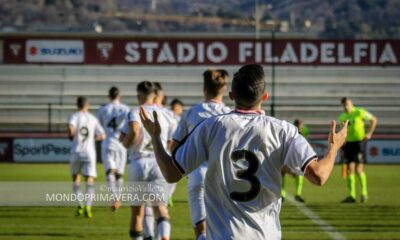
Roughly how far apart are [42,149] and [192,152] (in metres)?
33.4

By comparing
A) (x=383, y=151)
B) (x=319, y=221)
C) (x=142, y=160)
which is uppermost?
(x=142, y=160)

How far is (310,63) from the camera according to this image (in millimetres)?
54531

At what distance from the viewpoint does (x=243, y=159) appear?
6.30 m

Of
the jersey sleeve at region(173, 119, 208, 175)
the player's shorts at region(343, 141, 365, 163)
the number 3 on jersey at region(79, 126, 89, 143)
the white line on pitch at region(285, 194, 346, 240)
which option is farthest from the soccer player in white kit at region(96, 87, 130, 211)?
the jersey sleeve at region(173, 119, 208, 175)

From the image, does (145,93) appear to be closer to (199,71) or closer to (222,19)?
(199,71)

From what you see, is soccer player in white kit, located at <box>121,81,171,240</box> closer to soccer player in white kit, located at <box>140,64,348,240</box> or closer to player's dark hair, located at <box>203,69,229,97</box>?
player's dark hair, located at <box>203,69,229,97</box>

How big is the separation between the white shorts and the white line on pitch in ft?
11.7

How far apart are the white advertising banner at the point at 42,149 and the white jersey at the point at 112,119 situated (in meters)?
19.3

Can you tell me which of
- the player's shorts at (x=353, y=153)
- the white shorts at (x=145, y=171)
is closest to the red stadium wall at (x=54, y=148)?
the player's shorts at (x=353, y=153)

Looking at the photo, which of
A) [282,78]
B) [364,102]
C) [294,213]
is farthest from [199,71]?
[294,213]

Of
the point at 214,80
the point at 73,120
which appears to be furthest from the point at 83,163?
the point at 214,80

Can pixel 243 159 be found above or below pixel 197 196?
above

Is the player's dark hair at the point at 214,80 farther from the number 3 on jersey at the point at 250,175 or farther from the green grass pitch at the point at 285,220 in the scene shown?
the green grass pitch at the point at 285,220

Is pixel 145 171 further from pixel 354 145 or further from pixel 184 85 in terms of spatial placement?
pixel 184 85
